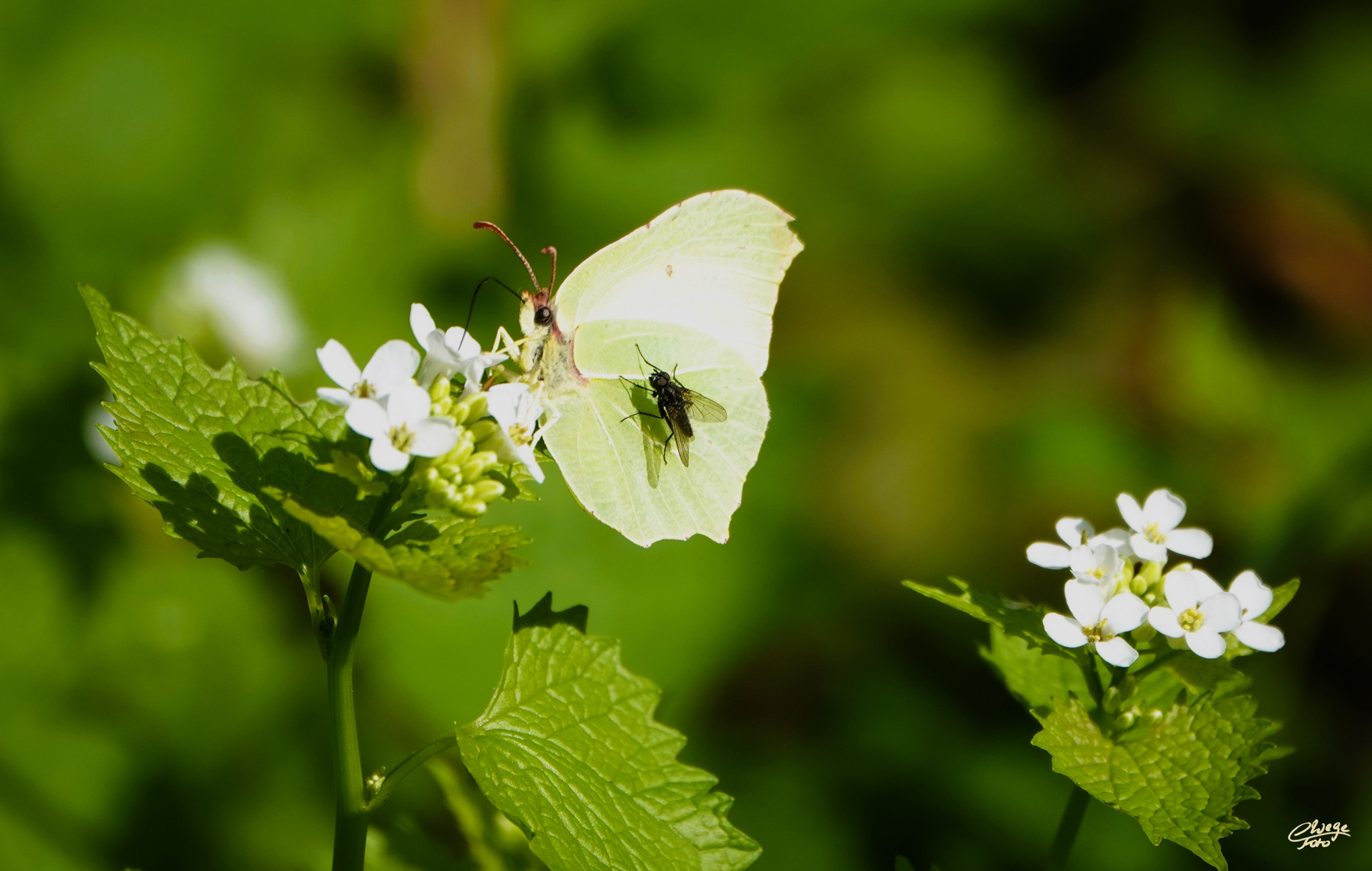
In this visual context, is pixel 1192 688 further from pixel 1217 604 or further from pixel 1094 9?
pixel 1094 9

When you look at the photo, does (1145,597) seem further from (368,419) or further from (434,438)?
(368,419)

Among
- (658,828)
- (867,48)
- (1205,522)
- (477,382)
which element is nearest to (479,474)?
(477,382)

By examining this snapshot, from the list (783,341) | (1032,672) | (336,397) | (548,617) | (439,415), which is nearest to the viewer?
(336,397)

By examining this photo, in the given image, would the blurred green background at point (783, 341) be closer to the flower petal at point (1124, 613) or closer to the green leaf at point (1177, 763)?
the green leaf at point (1177, 763)

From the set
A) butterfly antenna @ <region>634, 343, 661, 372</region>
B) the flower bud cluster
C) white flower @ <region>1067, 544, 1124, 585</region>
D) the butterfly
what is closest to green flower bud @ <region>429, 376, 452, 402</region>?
the flower bud cluster

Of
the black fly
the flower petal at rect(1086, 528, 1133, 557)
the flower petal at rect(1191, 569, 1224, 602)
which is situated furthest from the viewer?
the black fly

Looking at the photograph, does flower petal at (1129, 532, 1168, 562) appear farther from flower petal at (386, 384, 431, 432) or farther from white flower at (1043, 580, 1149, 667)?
flower petal at (386, 384, 431, 432)

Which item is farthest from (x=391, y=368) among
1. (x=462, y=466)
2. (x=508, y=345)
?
(x=508, y=345)
